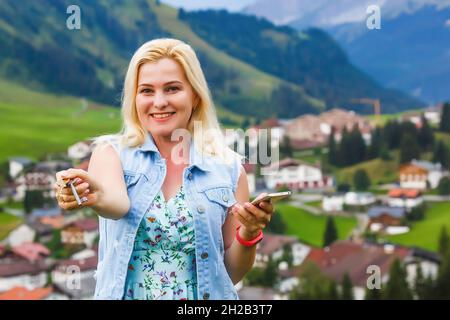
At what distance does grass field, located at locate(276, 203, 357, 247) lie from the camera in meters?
37.5

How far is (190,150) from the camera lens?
59.5 inches

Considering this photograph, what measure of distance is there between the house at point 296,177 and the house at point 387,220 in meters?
3.64

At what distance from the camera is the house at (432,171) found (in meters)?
40.7

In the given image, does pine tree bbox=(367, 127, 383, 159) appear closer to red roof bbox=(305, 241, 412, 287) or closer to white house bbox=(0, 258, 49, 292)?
red roof bbox=(305, 241, 412, 287)

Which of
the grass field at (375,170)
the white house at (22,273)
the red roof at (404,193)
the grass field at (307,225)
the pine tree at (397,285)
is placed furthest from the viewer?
the grass field at (375,170)

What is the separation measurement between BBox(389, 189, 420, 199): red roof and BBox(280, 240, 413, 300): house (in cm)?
407

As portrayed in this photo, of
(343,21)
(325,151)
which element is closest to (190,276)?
(325,151)

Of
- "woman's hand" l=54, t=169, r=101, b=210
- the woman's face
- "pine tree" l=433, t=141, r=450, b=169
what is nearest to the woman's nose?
the woman's face

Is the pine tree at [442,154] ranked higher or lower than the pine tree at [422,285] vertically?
higher

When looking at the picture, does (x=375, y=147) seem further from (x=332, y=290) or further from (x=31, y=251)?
(x=31, y=251)

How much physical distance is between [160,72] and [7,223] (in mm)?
37714

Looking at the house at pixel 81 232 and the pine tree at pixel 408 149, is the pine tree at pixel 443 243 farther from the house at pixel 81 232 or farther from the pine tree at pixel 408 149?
the house at pixel 81 232

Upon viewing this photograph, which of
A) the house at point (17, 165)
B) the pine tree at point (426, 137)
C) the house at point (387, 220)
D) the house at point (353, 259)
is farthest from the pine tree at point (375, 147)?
the house at point (17, 165)

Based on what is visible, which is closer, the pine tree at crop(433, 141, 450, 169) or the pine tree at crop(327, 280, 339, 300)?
the pine tree at crop(327, 280, 339, 300)
